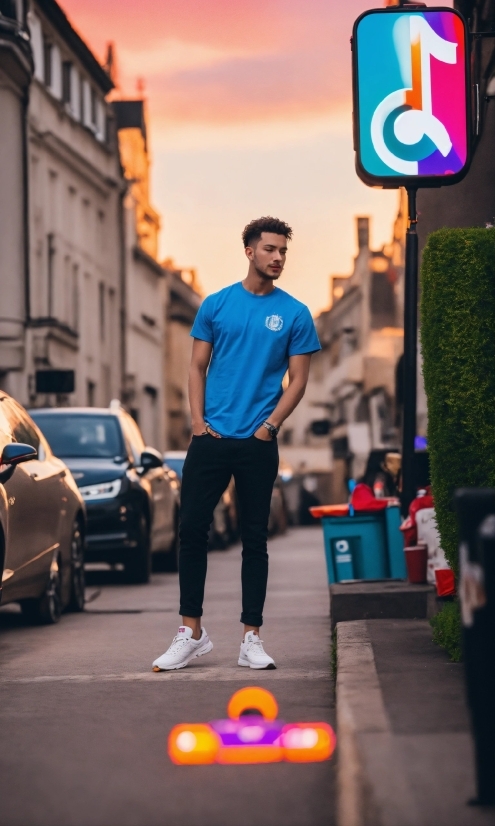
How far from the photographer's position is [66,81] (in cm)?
4212

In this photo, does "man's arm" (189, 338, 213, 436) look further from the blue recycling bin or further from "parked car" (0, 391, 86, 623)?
the blue recycling bin

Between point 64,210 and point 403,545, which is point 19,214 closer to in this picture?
point 64,210

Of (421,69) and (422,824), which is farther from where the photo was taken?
(421,69)

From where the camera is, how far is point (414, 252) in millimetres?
10867

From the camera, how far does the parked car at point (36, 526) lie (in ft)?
32.5

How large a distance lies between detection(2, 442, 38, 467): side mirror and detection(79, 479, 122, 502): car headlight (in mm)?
6809

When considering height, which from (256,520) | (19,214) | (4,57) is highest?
(4,57)

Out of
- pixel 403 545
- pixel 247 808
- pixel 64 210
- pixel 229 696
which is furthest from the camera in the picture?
pixel 64 210

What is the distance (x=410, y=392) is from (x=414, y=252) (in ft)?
3.00

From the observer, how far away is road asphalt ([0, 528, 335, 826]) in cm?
501

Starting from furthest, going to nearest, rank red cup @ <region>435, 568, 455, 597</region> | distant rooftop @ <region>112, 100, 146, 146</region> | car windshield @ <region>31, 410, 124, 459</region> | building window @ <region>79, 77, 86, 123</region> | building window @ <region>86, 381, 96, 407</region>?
distant rooftop @ <region>112, 100, 146, 146</region> → building window @ <region>86, 381, 96, 407</region> → building window @ <region>79, 77, 86, 123</region> → car windshield @ <region>31, 410, 124, 459</region> → red cup @ <region>435, 568, 455, 597</region>

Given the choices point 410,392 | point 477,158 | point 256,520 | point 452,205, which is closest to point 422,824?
point 256,520

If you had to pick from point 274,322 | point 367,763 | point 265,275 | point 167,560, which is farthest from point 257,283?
point 167,560

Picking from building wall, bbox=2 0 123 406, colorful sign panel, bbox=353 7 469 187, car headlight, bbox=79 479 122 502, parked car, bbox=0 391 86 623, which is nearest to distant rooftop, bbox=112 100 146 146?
building wall, bbox=2 0 123 406
